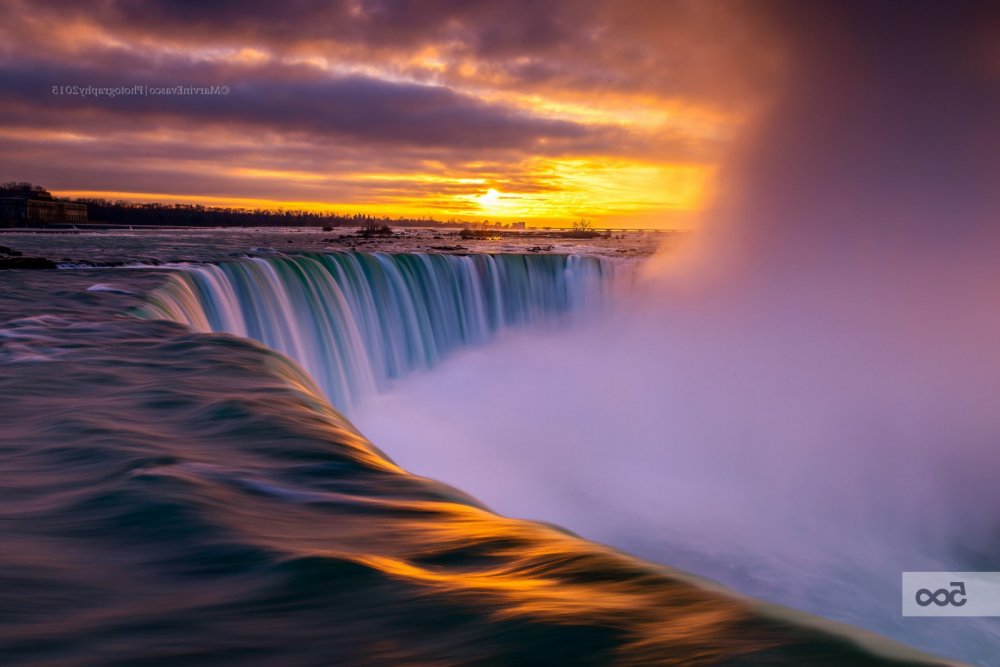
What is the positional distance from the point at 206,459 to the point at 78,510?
640 mm

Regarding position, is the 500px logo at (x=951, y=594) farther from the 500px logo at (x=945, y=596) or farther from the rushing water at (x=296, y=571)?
the rushing water at (x=296, y=571)

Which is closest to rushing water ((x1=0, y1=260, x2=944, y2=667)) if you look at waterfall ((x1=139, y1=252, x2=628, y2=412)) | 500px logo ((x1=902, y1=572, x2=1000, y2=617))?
waterfall ((x1=139, y1=252, x2=628, y2=412))

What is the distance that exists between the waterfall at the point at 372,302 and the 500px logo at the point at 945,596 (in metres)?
→ 9.32

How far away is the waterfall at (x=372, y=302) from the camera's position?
12.1 meters

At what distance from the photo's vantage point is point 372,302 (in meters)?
17.8

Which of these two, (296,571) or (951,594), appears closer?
(296,571)

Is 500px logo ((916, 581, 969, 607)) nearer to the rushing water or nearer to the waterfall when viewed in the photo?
the rushing water

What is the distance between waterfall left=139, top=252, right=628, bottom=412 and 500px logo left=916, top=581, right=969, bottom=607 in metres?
9.32

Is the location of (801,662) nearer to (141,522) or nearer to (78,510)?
(141,522)

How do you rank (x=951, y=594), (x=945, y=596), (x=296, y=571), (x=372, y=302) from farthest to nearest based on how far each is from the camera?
(x=372, y=302) → (x=945, y=596) → (x=951, y=594) → (x=296, y=571)

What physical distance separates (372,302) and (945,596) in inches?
511

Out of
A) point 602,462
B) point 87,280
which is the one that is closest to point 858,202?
point 602,462

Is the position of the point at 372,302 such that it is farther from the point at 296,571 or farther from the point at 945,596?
the point at 296,571

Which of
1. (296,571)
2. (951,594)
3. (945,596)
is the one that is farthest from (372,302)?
(296,571)
